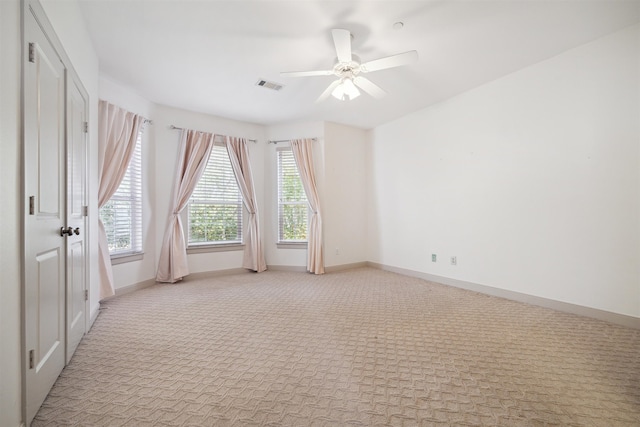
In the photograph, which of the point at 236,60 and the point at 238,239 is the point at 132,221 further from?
the point at 236,60

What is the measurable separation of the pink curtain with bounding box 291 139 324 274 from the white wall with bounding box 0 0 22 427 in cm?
399

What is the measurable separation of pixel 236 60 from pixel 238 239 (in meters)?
3.14

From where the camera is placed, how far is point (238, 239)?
525cm

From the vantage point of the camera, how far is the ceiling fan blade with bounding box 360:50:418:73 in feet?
8.20

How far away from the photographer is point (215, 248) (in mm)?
4934

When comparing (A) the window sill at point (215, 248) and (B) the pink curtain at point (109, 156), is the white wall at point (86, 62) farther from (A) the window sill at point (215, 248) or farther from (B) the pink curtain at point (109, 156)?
(A) the window sill at point (215, 248)

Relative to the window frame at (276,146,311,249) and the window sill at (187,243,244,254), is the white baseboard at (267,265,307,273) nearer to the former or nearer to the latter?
the window frame at (276,146,311,249)

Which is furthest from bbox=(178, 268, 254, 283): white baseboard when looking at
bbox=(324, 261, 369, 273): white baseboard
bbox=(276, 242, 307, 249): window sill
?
bbox=(324, 261, 369, 273): white baseboard

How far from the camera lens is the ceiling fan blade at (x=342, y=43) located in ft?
7.66

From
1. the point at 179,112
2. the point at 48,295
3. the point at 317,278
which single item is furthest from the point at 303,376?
the point at 179,112

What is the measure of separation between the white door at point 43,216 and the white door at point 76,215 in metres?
0.12

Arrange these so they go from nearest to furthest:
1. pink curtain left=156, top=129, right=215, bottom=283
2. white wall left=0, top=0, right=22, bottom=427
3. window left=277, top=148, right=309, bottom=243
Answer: white wall left=0, top=0, right=22, bottom=427 → pink curtain left=156, top=129, right=215, bottom=283 → window left=277, top=148, right=309, bottom=243

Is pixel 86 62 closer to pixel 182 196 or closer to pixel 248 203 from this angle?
pixel 182 196

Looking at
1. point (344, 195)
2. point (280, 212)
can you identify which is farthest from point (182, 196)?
point (344, 195)
